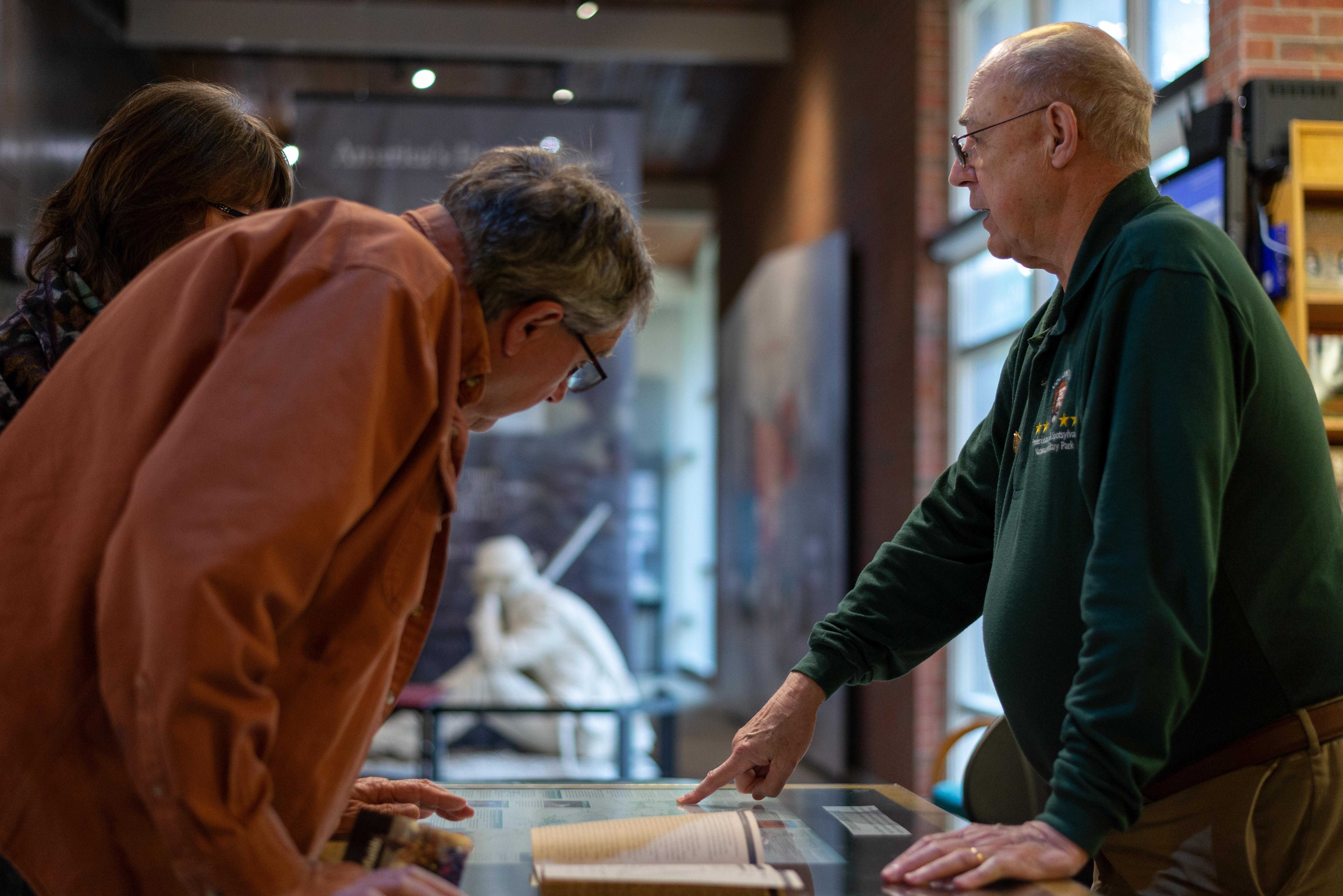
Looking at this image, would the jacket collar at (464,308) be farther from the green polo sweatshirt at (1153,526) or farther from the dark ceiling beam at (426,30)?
the dark ceiling beam at (426,30)

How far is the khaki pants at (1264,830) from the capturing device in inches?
48.1

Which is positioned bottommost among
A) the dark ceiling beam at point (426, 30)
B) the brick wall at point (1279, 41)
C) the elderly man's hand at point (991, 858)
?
the elderly man's hand at point (991, 858)

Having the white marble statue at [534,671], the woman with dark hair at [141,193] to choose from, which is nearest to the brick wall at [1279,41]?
the woman with dark hair at [141,193]

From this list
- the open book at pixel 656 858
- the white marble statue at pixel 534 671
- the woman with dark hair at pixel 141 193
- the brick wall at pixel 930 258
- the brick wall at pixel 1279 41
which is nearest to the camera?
the open book at pixel 656 858

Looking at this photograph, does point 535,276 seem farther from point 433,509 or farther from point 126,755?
point 126,755

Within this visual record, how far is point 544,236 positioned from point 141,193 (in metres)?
0.69

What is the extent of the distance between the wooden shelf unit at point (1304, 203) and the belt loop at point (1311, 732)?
7.09 ft

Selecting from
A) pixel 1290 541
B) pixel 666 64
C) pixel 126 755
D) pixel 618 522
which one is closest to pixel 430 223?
pixel 126 755

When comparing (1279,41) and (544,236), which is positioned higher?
(1279,41)

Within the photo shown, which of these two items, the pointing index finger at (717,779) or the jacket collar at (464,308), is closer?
the jacket collar at (464,308)

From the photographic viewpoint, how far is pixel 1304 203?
10.6ft

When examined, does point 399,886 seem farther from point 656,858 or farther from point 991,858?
point 991,858

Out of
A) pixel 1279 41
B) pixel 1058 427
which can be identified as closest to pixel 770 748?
pixel 1058 427

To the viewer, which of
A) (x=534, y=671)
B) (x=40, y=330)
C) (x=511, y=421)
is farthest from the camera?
(x=511, y=421)
